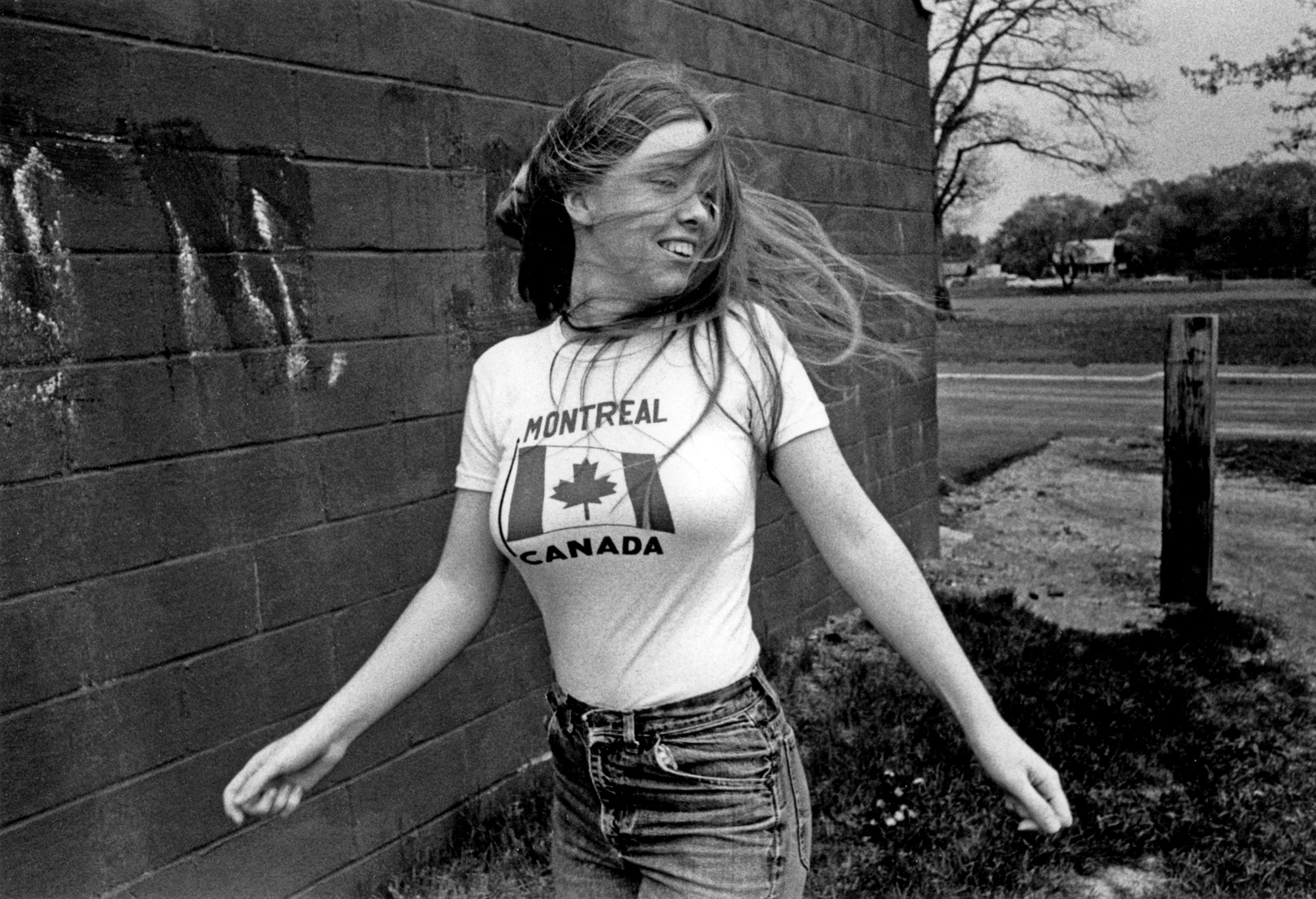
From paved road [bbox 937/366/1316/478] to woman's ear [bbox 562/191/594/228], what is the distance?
9201 millimetres

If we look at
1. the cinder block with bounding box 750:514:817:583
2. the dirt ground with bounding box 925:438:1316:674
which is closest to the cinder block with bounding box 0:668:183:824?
the cinder block with bounding box 750:514:817:583

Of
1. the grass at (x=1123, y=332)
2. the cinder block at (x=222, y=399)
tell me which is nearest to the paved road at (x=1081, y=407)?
the grass at (x=1123, y=332)

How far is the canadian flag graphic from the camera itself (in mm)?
1798

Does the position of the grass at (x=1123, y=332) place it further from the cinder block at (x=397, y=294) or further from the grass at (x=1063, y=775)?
the cinder block at (x=397, y=294)

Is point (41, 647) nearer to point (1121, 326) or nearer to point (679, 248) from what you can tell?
point (679, 248)

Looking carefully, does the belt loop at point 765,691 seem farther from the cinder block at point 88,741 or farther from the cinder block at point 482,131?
the cinder block at point 482,131

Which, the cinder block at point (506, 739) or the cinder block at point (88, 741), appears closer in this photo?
the cinder block at point (88, 741)

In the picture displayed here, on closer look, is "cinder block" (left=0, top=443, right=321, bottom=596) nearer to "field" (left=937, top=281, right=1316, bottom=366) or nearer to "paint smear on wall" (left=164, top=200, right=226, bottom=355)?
"paint smear on wall" (left=164, top=200, right=226, bottom=355)

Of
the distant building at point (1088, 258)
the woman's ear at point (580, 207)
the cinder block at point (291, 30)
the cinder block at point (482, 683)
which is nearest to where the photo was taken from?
the woman's ear at point (580, 207)

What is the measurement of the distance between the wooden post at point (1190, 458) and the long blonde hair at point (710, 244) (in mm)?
4379

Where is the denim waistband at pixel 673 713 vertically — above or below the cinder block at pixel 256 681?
above

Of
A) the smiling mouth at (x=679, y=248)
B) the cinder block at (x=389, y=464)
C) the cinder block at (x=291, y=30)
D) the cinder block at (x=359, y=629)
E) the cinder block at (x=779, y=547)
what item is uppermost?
the cinder block at (x=291, y=30)

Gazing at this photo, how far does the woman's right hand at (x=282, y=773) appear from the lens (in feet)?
6.20

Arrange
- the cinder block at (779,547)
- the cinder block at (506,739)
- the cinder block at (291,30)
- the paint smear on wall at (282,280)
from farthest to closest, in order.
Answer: the cinder block at (779,547)
the cinder block at (506,739)
the paint smear on wall at (282,280)
the cinder block at (291,30)
